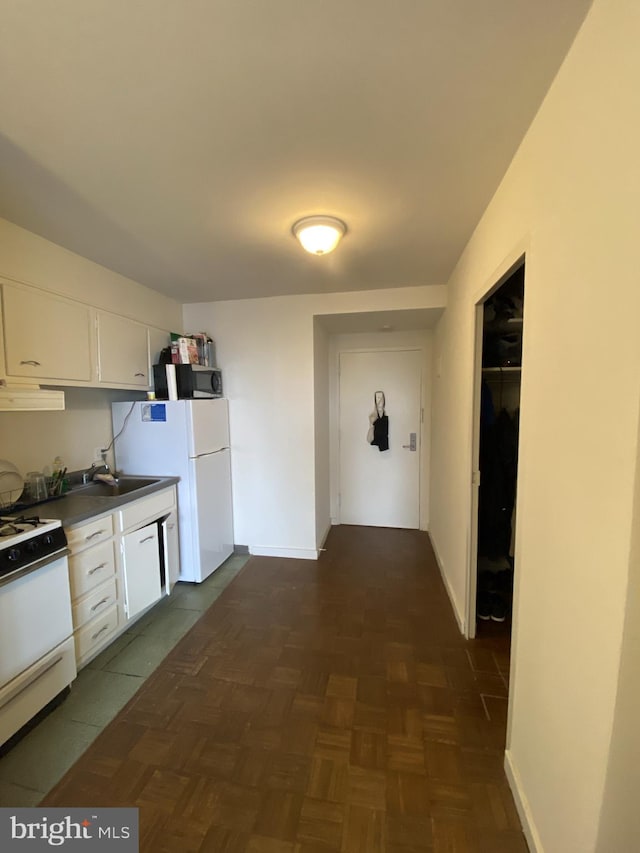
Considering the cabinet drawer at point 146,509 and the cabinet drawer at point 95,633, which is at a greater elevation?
the cabinet drawer at point 146,509

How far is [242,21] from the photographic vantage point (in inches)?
35.0

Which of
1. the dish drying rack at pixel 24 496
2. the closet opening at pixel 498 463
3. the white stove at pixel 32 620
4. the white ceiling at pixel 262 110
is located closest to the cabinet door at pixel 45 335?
the white ceiling at pixel 262 110

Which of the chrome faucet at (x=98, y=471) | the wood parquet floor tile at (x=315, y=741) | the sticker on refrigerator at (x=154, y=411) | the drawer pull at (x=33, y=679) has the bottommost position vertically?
the wood parquet floor tile at (x=315, y=741)

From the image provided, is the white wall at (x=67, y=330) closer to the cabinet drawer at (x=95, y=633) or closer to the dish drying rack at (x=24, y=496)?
the dish drying rack at (x=24, y=496)

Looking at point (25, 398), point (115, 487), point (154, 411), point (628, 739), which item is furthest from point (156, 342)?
point (628, 739)

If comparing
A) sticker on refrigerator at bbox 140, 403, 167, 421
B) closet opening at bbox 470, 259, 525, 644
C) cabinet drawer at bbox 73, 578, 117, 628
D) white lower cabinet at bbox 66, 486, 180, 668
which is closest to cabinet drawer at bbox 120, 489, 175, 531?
white lower cabinet at bbox 66, 486, 180, 668

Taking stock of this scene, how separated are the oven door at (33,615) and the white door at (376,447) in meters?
2.88

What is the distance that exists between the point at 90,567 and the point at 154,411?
1.21 meters

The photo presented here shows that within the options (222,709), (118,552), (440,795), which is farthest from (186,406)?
(440,795)

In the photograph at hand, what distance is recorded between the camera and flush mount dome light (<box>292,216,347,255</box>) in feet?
6.02

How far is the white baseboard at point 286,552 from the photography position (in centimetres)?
335

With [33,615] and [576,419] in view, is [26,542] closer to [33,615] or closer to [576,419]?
[33,615]

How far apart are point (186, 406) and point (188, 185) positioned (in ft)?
5.09

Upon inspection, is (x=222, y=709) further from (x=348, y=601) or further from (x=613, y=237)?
(x=613, y=237)
